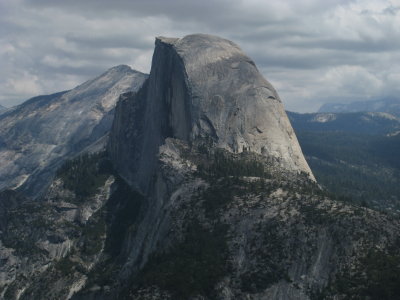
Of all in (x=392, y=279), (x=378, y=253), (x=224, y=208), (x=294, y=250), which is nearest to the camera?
(x=392, y=279)

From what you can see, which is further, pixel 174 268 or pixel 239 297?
pixel 174 268

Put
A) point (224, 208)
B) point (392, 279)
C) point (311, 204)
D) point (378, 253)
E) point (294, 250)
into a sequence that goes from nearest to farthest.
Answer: point (392, 279) → point (378, 253) → point (294, 250) → point (311, 204) → point (224, 208)

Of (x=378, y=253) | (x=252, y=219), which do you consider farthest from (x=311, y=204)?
(x=378, y=253)

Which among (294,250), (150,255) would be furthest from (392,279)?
(150,255)

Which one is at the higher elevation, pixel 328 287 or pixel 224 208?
pixel 224 208

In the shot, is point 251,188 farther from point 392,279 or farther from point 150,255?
point 392,279

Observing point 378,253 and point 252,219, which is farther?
point 252,219

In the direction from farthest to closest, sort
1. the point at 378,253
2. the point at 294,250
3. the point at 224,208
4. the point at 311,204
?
the point at 224,208
the point at 311,204
the point at 294,250
the point at 378,253

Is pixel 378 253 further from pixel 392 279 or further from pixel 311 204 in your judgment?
pixel 311 204

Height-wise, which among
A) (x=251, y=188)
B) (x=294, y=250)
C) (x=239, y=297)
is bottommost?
(x=239, y=297)
